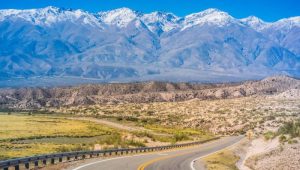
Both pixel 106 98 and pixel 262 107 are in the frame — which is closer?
pixel 262 107

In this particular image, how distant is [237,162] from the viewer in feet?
152

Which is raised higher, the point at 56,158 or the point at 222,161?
the point at 56,158

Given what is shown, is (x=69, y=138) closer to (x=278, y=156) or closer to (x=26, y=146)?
(x=26, y=146)

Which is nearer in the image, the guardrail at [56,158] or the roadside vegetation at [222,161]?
the guardrail at [56,158]

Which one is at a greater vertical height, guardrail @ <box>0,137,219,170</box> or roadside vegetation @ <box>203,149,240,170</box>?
guardrail @ <box>0,137,219,170</box>

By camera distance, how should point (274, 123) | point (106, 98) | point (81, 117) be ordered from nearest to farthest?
1. point (274, 123)
2. point (81, 117)
3. point (106, 98)

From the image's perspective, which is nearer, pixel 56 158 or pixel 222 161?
pixel 56 158

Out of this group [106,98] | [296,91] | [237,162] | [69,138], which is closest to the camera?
[237,162]

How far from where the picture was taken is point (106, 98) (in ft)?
653

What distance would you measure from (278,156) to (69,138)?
37513mm

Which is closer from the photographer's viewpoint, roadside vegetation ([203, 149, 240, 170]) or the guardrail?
the guardrail

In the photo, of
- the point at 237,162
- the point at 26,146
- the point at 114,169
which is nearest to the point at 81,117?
the point at 26,146

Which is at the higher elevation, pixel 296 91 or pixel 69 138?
pixel 296 91

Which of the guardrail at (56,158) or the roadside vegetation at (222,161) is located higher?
the guardrail at (56,158)
